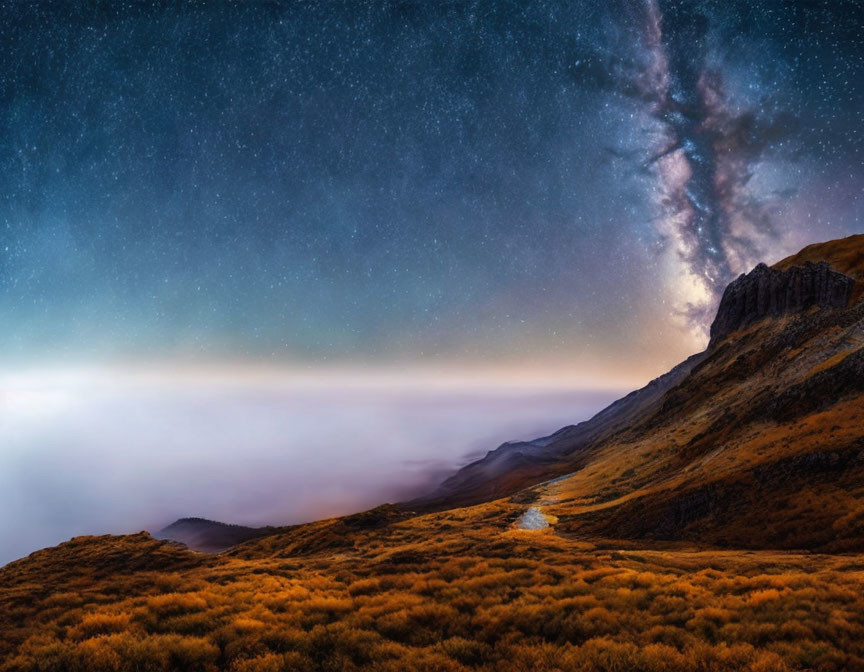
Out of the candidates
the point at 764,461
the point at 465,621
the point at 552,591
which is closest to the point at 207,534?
the point at 764,461

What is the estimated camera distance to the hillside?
30.6ft

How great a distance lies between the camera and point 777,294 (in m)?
98.6

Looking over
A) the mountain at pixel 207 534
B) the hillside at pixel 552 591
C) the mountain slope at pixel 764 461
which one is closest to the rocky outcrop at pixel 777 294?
the mountain slope at pixel 764 461

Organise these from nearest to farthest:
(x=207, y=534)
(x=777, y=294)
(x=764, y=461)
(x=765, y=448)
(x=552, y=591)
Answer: (x=552, y=591)
(x=764, y=461)
(x=765, y=448)
(x=777, y=294)
(x=207, y=534)

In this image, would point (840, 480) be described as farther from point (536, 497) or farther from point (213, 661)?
point (536, 497)

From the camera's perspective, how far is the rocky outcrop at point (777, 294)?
261 ft

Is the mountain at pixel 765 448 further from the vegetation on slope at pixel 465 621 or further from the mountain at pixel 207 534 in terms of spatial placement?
the mountain at pixel 207 534

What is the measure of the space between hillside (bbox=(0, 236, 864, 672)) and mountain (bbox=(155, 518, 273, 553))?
109 meters

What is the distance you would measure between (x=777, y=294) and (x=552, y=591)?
117769 mm

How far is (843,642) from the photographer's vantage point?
905cm

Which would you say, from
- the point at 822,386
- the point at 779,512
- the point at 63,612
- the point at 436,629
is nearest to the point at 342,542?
the point at 63,612

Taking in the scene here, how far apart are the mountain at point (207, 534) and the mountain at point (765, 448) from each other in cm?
10800

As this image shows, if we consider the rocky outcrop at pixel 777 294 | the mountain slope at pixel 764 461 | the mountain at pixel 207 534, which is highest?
the rocky outcrop at pixel 777 294

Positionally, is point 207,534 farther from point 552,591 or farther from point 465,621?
point 465,621
